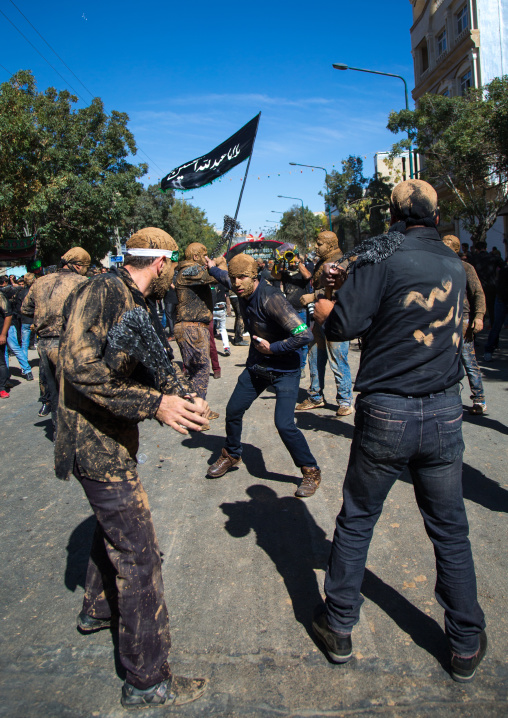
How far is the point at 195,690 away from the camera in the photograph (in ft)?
7.21

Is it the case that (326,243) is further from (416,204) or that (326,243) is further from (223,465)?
(416,204)

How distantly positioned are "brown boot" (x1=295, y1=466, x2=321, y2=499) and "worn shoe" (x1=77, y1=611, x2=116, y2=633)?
1.86 metres

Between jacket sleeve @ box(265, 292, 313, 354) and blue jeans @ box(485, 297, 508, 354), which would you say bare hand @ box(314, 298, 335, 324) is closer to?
jacket sleeve @ box(265, 292, 313, 354)

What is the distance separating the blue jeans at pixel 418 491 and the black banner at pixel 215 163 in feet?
30.9

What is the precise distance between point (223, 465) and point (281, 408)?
0.91 m

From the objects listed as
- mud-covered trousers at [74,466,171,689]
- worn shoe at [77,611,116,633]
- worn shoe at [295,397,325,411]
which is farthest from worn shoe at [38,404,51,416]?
mud-covered trousers at [74,466,171,689]

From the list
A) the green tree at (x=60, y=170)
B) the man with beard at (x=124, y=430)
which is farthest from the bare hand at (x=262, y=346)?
the green tree at (x=60, y=170)

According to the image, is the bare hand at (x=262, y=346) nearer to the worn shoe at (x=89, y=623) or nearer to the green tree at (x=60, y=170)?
the worn shoe at (x=89, y=623)

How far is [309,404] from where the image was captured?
22.2 ft

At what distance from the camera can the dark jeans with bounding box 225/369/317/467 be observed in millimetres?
4066

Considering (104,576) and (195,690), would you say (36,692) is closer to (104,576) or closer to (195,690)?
(104,576)

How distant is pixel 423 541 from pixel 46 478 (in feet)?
11.4

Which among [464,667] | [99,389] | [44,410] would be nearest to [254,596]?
[464,667]

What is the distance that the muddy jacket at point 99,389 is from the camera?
1989mm
